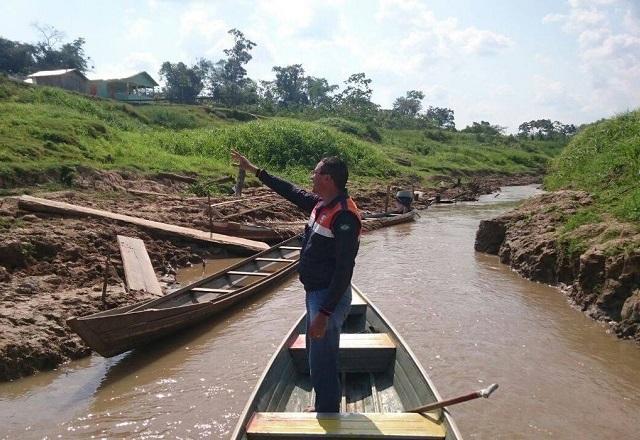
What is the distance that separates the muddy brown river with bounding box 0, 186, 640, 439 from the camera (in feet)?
18.3

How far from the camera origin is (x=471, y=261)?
534 inches

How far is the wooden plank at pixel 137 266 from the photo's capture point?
360 inches

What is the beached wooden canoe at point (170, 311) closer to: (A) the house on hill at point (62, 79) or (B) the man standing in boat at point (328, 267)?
(B) the man standing in boat at point (328, 267)

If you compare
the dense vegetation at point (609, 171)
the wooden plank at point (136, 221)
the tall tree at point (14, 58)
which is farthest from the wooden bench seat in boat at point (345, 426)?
the tall tree at point (14, 58)

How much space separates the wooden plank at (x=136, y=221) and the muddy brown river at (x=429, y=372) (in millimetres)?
2431

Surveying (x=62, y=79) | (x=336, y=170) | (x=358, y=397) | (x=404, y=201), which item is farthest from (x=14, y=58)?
(x=336, y=170)

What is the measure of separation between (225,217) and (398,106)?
76.4 metres

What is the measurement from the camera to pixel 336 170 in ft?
12.9

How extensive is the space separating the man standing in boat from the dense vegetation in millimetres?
7300

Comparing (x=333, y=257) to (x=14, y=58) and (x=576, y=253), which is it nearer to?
(x=576, y=253)

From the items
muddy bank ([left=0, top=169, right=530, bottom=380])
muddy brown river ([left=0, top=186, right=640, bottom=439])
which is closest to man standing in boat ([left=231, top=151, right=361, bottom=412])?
muddy brown river ([left=0, top=186, right=640, bottom=439])

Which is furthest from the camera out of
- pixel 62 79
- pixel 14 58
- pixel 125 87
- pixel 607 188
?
pixel 125 87

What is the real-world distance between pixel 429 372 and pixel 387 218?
42.9 ft

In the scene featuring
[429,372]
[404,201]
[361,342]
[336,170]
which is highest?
[336,170]
